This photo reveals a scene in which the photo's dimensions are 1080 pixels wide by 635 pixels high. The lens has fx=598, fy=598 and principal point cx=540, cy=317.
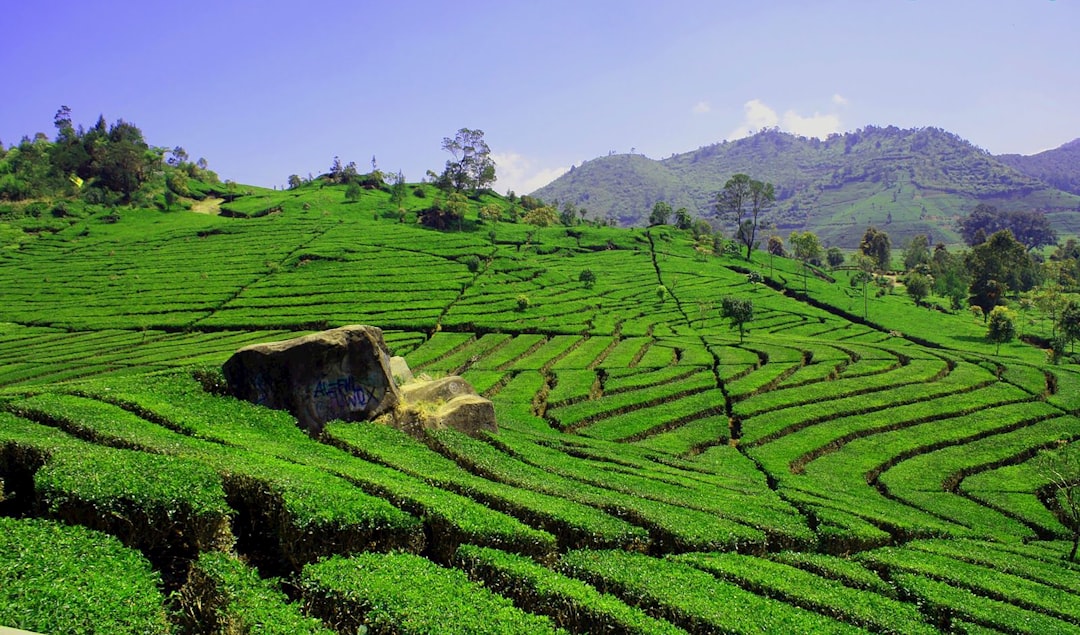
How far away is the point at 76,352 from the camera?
52.7 metres

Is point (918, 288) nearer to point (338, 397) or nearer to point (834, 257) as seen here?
point (834, 257)

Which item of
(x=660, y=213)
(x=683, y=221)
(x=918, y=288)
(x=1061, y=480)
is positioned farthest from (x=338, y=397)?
(x=660, y=213)

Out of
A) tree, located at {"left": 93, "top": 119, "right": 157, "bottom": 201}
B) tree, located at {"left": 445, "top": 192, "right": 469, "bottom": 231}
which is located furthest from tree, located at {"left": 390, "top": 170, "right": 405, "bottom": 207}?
tree, located at {"left": 93, "top": 119, "right": 157, "bottom": 201}

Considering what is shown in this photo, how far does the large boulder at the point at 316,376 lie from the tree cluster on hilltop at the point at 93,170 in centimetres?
12339

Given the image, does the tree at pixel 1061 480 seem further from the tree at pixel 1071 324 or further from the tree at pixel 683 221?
the tree at pixel 683 221

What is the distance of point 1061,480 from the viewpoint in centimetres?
2420

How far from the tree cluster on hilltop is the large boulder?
123392 mm

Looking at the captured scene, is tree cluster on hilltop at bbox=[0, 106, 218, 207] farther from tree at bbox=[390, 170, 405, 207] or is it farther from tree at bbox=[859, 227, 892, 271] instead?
tree at bbox=[859, 227, 892, 271]

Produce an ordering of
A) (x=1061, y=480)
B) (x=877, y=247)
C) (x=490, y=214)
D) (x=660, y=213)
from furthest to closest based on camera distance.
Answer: (x=660, y=213) → (x=490, y=214) → (x=877, y=247) → (x=1061, y=480)

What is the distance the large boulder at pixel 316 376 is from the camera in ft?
64.3

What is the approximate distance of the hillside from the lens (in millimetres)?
10648

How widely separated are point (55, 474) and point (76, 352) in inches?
2044

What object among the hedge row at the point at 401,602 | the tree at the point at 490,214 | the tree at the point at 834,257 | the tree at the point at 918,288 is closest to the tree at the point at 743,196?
the tree at the point at 834,257

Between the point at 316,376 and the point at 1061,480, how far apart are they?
96.1 feet
